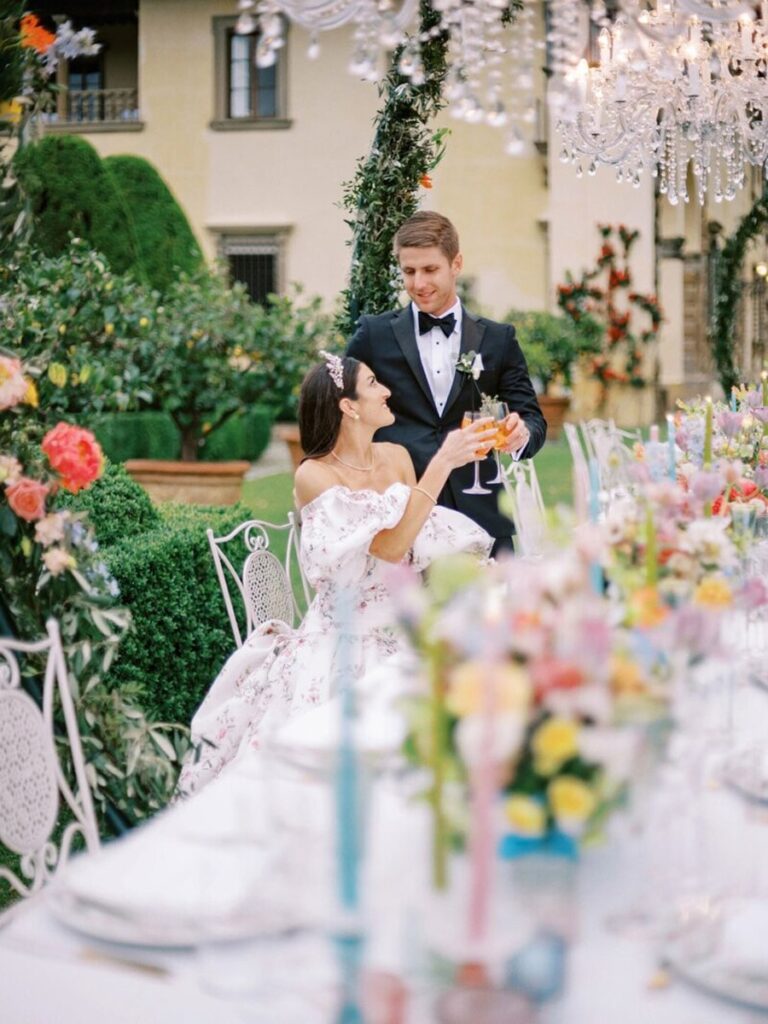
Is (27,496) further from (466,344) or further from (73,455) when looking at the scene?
(466,344)

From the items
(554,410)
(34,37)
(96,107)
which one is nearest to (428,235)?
(34,37)

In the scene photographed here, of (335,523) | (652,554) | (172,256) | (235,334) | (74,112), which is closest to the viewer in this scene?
(652,554)

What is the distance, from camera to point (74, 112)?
59.8 feet

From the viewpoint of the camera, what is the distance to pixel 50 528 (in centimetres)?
255

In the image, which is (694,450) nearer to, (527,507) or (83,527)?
(527,507)

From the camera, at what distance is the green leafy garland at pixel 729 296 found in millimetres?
13625

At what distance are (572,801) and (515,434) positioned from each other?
2.36 m

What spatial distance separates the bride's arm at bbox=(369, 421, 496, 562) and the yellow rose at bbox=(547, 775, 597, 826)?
1928 mm

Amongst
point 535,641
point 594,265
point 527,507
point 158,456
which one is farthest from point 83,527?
point 594,265

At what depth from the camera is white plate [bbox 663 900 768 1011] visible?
131cm

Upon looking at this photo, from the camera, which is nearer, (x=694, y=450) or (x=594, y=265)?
(x=694, y=450)

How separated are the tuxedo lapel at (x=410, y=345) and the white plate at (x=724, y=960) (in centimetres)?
278

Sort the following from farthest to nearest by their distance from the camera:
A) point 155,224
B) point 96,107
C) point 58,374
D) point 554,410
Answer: point 96,107 → point 554,410 → point 155,224 → point 58,374

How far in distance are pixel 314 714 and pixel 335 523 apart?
100 cm
